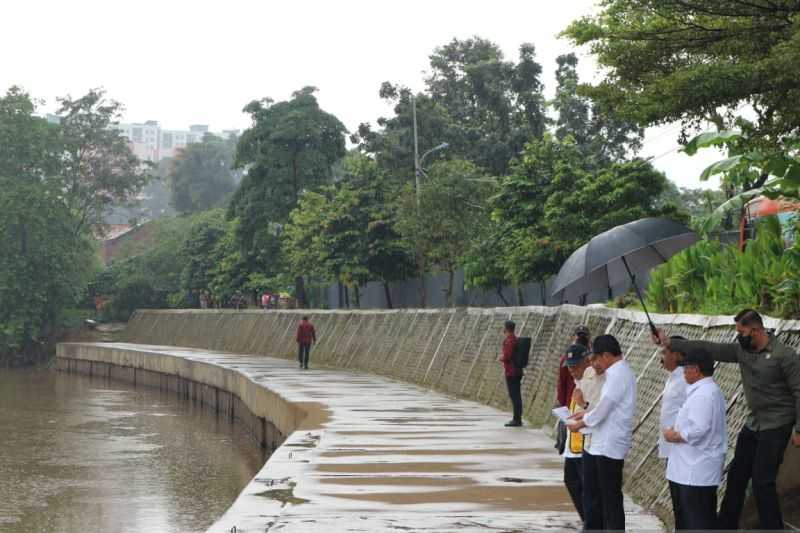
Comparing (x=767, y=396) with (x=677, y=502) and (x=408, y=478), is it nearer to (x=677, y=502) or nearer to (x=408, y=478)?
(x=677, y=502)

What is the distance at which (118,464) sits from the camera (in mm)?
27141

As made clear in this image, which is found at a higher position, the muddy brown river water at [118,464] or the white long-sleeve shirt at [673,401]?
the white long-sleeve shirt at [673,401]

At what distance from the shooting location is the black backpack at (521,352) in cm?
1917

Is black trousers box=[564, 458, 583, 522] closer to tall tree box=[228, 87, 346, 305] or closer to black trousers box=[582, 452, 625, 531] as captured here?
black trousers box=[582, 452, 625, 531]

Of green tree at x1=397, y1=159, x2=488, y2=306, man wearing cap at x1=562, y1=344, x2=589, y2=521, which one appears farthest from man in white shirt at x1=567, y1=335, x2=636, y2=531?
green tree at x1=397, y1=159, x2=488, y2=306

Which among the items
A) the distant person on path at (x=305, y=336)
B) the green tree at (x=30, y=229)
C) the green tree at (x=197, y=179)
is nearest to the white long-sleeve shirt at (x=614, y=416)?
the distant person on path at (x=305, y=336)

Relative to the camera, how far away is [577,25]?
15391 millimetres

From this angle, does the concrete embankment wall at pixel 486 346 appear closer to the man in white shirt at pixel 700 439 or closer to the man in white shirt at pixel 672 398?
the man in white shirt at pixel 672 398

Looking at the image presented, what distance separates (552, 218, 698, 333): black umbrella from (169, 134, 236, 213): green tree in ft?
336

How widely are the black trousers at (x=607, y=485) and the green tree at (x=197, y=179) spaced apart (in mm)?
111711

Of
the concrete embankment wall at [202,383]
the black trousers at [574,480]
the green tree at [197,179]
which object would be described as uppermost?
the green tree at [197,179]

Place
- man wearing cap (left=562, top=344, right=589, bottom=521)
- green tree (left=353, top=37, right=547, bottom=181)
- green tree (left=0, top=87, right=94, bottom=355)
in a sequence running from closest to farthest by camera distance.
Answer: man wearing cap (left=562, top=344, right=589, bottom=521), green tree (left=353, top=37, right=547, bottom=181), green tree (left=0, top=87, right=94, bottom=355)

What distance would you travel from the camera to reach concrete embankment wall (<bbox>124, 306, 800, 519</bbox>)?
38.5 ft

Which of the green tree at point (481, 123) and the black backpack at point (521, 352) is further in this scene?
the green tree at point (481, 123)
